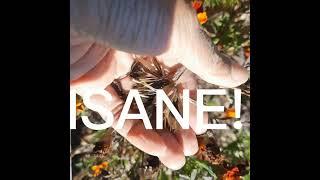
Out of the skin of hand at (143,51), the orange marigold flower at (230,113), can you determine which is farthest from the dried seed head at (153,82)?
the orange marigold flower at (230,113)

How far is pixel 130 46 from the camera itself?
5.58 feet

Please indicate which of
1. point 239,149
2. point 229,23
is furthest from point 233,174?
point 229,23

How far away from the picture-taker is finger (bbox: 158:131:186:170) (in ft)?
5.64

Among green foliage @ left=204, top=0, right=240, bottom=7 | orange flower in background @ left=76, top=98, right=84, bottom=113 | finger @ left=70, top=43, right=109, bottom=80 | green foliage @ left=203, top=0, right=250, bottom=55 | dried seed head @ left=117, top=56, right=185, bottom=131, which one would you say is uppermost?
green foliage @ left=204, top=0, right=240, bottom=7

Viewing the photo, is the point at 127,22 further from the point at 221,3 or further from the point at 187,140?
the point at 187,140

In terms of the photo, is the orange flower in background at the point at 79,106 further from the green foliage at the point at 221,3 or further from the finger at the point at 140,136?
the green foliage at the point at 221,3

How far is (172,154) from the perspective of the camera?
172 cm

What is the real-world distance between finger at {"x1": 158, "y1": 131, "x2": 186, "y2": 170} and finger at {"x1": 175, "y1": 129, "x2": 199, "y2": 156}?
0.5 inches

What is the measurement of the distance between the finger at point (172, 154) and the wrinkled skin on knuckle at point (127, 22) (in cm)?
23

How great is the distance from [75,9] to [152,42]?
0.74 feet

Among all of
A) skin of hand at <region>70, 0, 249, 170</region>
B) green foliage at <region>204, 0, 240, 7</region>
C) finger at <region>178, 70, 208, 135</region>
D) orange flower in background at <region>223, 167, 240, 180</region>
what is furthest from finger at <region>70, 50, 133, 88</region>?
orange flower in background at <region>223, 167, 240, 180</region>

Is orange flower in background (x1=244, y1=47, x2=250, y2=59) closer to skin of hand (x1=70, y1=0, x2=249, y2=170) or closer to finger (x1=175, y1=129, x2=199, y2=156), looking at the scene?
skin of hand (x1=70, y1=0, x2=249, y2=170)

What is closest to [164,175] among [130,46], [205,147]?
[205,147]
